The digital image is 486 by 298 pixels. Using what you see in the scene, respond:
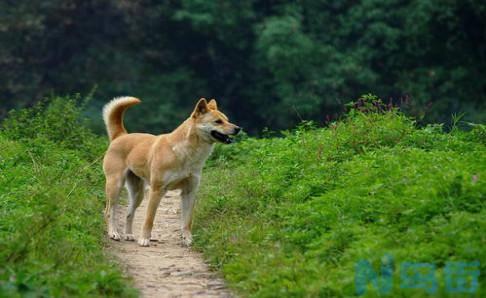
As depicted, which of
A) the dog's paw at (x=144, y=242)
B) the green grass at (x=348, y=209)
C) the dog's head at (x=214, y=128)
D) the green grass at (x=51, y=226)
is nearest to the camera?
the green grass at (x=51, y=226)

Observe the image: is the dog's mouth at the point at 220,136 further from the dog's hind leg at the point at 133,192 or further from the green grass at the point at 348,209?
the dog's hind leg at the point at 133,192

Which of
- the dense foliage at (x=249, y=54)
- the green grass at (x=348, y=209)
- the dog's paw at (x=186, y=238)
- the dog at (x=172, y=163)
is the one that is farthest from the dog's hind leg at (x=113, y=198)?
the dense foliage at (x=249, y=54)

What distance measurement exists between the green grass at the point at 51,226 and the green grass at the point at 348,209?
1.18m

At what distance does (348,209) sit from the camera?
8391 mm

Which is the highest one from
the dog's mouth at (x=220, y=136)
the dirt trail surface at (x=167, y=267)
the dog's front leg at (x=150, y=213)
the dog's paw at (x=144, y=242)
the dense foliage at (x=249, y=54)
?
the dense foliage at (x=249, y=54)

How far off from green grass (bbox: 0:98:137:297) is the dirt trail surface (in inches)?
10.8

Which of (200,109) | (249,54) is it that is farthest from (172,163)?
(249,54)

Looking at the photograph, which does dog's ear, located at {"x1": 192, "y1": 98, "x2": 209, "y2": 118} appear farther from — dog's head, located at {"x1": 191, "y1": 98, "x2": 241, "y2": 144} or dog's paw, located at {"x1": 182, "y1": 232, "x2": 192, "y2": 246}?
dog's paw, located at {"x1": 182, "y1": 232, "x2": 192, "y2": 246}

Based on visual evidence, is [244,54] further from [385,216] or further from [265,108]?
[385,216]

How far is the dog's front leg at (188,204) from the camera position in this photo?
9758 mm

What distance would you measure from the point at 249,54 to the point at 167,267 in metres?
22.5

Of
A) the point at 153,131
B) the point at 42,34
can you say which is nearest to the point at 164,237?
the point at 153,131

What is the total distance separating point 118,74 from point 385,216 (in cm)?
2399

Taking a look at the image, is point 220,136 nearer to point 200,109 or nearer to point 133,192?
point 200,109
